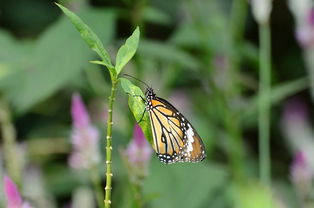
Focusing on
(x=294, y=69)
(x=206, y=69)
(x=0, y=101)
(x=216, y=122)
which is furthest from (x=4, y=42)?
(x=294, y=69)

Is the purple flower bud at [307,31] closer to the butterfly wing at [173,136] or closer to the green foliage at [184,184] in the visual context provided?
the green foliage at [184,184]

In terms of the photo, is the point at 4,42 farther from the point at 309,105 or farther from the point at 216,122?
the point at 309,105

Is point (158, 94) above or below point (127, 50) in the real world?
above

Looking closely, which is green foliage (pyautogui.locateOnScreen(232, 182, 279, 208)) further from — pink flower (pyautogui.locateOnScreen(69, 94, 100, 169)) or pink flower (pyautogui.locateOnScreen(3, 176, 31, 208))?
pink flower (pyautogui.locateOnScreen(3, 176, 31, 208))

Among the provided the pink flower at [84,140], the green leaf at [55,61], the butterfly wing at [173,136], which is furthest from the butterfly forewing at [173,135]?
the green leaf at [55,61]

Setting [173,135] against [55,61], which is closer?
[173,135]

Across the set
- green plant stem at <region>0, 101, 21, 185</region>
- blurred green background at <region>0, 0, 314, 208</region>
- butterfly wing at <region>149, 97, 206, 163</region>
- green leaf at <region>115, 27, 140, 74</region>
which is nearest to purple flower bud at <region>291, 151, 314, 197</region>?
blurred green background at <region>0, 0, 314, 208</region>

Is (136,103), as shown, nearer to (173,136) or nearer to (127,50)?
(127,50)

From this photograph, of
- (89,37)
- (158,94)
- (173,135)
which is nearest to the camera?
(89,37)

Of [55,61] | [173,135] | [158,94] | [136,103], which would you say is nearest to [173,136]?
[173,135]
